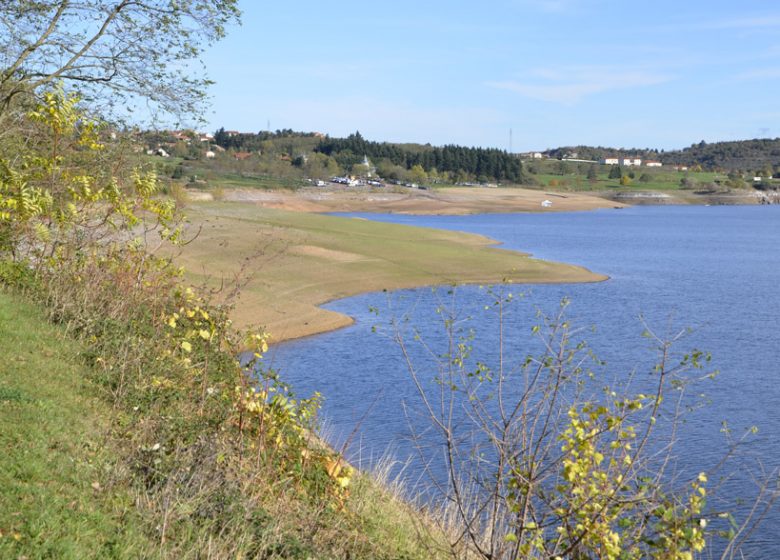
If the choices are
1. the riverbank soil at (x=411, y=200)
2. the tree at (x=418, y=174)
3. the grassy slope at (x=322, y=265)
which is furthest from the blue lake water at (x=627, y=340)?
the tree at (x=418, y=174)

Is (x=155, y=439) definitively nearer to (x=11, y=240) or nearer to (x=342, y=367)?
(x=11, y=240)

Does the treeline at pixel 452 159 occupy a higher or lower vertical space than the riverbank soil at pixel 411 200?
higher

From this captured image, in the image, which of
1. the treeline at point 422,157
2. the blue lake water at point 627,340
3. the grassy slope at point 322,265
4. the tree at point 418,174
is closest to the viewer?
the blue lake water at point 627,340

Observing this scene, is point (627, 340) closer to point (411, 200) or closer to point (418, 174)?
point (411, 200)

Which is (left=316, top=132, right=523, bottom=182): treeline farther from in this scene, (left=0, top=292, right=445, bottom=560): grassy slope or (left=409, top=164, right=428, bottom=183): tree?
(left=0, top=292, right=445, bottom=560): grassy slope

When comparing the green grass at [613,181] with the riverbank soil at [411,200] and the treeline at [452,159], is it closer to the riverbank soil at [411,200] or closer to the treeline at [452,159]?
the treeline at [452,159]

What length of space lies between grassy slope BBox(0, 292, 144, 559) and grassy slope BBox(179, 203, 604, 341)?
1350 cm

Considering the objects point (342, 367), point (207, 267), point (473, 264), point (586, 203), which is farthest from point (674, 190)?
point (342, 367)

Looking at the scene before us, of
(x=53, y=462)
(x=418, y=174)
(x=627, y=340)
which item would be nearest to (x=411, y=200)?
(x=418, y=174)

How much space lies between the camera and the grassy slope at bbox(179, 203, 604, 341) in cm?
2650

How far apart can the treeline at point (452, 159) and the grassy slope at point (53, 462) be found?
5487 inches

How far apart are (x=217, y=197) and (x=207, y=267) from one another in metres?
46.9

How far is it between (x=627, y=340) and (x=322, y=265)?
16450 mm

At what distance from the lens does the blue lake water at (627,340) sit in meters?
14.4
